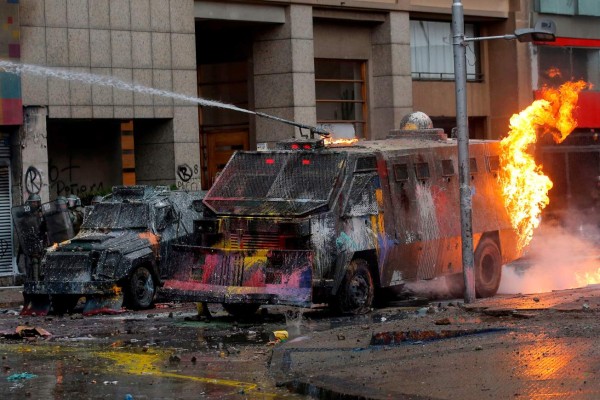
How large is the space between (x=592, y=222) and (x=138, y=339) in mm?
23894

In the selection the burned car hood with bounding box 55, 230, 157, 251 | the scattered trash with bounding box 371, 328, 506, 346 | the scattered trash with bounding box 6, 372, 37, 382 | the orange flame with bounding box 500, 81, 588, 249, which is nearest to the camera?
the scattered trash with bounding box 6, 372, 37, 382

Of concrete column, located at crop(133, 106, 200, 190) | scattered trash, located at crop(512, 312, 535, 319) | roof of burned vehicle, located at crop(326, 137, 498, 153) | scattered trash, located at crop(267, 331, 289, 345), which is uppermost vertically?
concrete column, located at crop(133, 106, 200, 190)

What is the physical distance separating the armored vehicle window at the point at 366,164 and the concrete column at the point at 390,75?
45.3ft

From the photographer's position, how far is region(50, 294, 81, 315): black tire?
18875mm

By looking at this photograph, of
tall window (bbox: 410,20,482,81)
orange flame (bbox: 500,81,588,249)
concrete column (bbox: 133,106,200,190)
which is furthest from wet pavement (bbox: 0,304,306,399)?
tall window (bbox: 410,20,482,81)

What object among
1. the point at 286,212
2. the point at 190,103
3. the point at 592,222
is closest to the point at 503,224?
the point at 286,212

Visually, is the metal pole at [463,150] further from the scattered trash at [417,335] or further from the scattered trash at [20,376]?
the scattered trash at [20,376]

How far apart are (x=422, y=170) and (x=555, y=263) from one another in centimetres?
769

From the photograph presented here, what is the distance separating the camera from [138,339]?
49.7 feet

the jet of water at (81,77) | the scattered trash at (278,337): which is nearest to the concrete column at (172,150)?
the jet of water at (81,77)

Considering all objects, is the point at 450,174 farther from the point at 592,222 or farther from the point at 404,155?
the point at 592,222

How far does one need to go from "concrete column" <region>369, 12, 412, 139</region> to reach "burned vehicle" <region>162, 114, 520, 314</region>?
11873 mm

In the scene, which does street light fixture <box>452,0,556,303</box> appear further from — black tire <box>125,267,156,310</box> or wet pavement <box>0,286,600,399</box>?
black tire <box>125,267,156,310</box>

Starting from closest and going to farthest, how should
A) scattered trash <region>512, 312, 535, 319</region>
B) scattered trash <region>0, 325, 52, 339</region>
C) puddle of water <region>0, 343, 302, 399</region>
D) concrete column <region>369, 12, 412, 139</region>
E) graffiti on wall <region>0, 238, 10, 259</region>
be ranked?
puddle of water <region>0, 343, 302, 399</region>
scattered trash <region>512, 312, 535, 319</region>
scattered trash <region>0, 325, 52, 339</region>
graffiti on wall <region>0, 238, 10, 259</region>
concrete column <region>369, 12, 412, 139</region>
